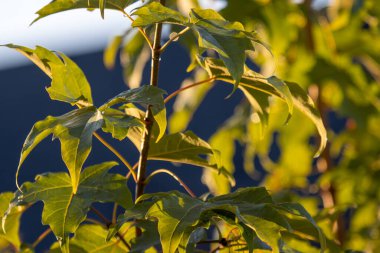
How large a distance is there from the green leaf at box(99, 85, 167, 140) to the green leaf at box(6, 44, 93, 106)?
82 millimetres

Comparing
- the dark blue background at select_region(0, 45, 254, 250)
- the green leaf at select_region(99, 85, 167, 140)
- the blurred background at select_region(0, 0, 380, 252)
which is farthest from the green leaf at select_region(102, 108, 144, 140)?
the dark blue background at select_region(0, 45, 254, 250)

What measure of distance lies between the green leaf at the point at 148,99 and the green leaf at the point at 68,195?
0.11 m

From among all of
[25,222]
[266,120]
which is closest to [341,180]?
[266,120]

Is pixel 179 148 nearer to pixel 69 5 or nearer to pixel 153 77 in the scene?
pixel 153 77

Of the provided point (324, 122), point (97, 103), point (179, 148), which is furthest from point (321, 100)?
point (97, 103)

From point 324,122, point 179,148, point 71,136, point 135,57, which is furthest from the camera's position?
point 324,122

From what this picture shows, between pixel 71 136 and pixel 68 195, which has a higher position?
pixel 71 136

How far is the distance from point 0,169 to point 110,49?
2.44 m

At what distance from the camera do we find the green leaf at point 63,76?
36.8 inches

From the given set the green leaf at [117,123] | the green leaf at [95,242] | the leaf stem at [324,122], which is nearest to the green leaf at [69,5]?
the green leaf at [117,123]

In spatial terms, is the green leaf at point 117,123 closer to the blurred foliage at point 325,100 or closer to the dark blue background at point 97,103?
the blurred foliage at point 325,100

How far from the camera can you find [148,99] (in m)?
0.86

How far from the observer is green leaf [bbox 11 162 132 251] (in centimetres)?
90

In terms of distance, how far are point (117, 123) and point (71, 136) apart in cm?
5
